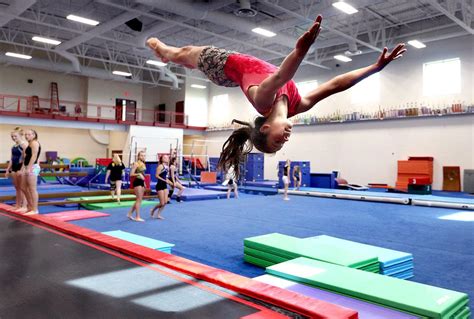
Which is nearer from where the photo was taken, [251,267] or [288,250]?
[288,250]

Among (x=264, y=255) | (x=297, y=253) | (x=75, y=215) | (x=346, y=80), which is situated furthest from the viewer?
(x=75, y=215)

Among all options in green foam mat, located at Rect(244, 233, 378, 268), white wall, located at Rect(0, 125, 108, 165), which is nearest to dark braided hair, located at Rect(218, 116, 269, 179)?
green foam mat, located at Rect(244, 233, 378, 268)

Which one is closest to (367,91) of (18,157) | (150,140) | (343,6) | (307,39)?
(343,6)

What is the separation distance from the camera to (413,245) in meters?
5.78

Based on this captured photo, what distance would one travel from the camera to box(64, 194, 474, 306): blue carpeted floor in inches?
187

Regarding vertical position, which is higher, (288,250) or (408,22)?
(408,22)

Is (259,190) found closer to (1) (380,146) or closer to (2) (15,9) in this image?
(1) (380,146)

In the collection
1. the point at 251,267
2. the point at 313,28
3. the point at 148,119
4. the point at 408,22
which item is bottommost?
the point at 251,267

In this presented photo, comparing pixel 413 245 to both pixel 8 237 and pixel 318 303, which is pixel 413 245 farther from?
pixel 8 237

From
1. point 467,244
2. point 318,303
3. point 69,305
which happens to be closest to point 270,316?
point 318,303

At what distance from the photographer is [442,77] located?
45.0ft

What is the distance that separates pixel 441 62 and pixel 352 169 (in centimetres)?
543

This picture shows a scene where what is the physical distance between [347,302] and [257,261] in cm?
192

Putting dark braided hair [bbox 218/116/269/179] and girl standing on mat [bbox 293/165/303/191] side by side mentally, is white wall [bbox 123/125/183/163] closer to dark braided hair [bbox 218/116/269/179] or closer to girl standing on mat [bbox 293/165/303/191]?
girl standing on mat [bbox 293/165/303/191]
